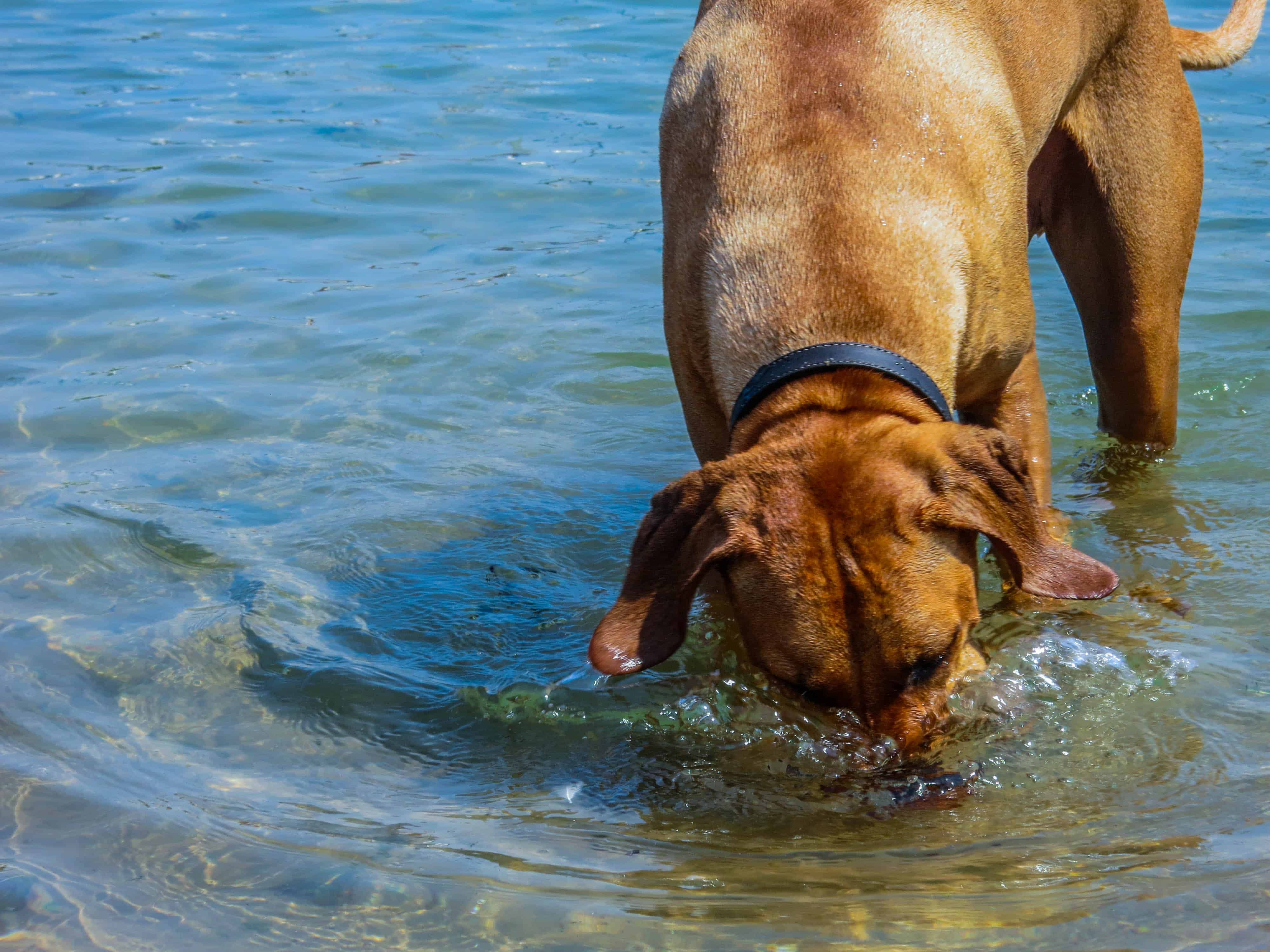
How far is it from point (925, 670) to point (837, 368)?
2.62 feet

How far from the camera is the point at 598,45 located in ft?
45.2

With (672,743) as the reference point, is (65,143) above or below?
above

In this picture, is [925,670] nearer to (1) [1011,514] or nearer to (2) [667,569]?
(1) [1011,514]

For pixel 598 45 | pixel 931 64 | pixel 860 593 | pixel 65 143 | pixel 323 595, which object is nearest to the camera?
pixel 860 593

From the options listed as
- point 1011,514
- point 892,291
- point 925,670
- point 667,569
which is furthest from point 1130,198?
point 667,569

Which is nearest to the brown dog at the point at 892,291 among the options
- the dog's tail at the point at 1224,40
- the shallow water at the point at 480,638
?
the shallow water at the point at 480,638

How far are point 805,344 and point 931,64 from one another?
1.15 metres

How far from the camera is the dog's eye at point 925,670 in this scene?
3.15 m

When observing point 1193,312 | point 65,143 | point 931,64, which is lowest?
point 1193,312

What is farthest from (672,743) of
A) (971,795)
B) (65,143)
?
(65,143)

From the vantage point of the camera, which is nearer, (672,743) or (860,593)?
(860,593)

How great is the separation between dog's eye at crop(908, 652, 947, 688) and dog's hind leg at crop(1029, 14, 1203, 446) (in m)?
2.60

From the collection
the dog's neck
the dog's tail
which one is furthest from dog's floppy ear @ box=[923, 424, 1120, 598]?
the dog's tail

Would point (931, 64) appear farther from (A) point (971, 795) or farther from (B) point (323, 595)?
(B) point (323, 595)
